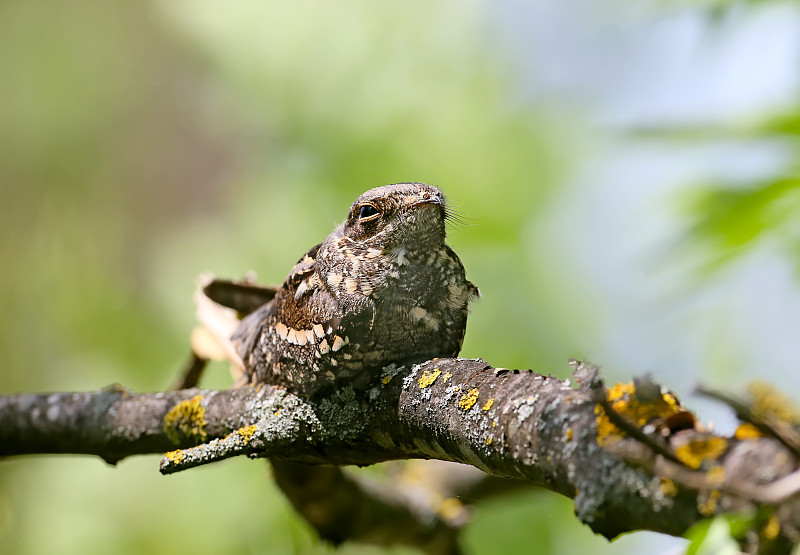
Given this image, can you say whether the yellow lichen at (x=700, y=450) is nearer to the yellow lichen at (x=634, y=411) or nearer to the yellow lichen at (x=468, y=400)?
the yellow lichen at (x=634, y=411)

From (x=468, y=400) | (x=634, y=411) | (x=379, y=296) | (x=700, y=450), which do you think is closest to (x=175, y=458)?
(x=379, y=296)

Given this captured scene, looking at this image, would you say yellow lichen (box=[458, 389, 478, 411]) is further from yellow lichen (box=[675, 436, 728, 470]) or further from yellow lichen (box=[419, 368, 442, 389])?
yellow lichen (box=[675, 436, 728, 470])

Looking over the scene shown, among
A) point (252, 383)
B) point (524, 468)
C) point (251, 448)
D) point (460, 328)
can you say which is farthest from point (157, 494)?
point (524, 468)

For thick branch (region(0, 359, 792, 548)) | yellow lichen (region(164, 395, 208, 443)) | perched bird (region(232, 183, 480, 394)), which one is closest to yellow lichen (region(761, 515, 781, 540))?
thick branch (region(0, 359, 792, 548))

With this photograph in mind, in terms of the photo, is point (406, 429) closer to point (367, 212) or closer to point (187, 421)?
point (367, 212)

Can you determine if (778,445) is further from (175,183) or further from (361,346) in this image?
(175,183)
